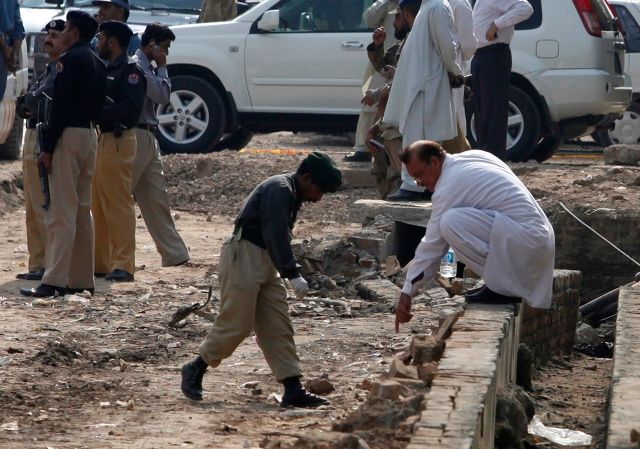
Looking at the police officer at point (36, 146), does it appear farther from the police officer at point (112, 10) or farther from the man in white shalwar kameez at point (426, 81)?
the man in white shalwar kameez at point (426, 81)

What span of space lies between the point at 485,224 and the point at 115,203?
3320mm

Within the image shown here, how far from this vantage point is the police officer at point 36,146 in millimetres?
8977

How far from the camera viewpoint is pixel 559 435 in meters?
6.90

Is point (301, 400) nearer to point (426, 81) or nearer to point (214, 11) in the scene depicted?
point (426, 81)

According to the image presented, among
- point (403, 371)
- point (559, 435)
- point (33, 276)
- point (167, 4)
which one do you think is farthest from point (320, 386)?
point (167, 4)

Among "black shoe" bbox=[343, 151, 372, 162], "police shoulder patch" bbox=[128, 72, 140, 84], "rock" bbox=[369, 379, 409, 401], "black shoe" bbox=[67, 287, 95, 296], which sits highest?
"police shoulder patch" bbox=[128, 72, 140, 84]

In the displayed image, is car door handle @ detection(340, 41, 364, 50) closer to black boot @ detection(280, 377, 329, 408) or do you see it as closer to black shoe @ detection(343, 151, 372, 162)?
black shoe @ detection(343, 151, 372, 162)

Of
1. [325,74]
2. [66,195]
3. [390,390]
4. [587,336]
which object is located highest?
[325,74]

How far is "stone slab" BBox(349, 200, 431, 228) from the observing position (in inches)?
417

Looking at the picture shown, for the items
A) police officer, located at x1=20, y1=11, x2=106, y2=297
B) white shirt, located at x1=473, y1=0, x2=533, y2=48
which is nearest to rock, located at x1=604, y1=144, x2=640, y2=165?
white shirt, located at x1=473, y1=0, x2=533, y2=48

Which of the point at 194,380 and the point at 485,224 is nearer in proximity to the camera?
the point at 194,380

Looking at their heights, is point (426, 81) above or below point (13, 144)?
above

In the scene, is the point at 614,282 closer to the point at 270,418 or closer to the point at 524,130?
the point at 524,130

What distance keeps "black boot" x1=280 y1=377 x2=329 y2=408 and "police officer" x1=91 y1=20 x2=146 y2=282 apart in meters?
3.32
